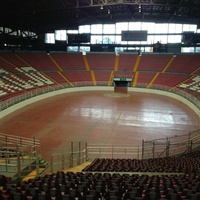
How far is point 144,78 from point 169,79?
461 cm

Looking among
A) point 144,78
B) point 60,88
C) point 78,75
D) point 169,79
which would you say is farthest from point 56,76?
point 169,79

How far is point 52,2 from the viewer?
3675cm

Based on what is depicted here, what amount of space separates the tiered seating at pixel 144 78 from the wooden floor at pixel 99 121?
38.7 ft

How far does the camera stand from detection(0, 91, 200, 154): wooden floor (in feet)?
63.4

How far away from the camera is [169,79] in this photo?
146 ft

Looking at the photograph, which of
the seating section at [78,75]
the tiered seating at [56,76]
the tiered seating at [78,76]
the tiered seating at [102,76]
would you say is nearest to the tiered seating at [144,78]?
the seating section at [78,75]

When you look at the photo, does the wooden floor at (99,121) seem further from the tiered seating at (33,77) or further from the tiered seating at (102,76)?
the tiered seating at (102,76)

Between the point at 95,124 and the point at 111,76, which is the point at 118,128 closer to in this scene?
the point at 95,124

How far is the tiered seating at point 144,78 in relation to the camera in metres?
45.2

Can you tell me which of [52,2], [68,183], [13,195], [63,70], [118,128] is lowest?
[118,128]

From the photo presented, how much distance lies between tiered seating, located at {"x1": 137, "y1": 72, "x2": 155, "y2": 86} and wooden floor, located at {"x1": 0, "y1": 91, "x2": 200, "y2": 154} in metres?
11.8

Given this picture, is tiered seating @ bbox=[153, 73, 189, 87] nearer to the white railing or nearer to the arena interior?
the arena interior

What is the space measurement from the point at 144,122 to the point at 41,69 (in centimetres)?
2900

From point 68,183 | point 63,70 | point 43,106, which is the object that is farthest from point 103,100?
point 68,183
